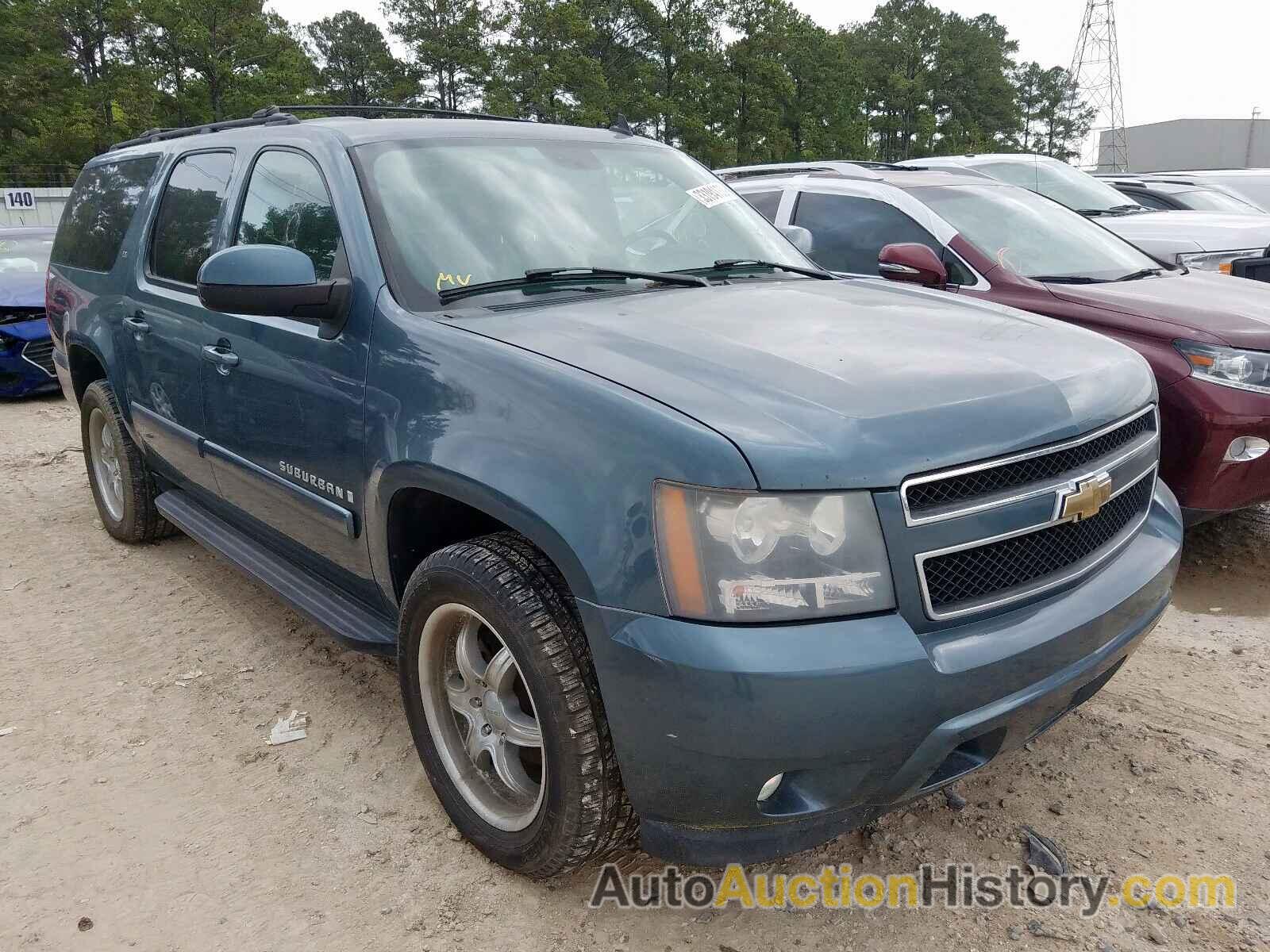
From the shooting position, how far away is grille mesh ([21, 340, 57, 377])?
873 centimetres

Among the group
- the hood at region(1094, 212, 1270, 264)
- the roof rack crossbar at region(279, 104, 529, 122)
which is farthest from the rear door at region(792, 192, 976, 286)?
the hood at region(1094, 212, 1270, 264)

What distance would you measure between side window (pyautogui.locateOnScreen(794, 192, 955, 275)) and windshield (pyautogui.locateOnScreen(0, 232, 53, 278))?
7432 mm

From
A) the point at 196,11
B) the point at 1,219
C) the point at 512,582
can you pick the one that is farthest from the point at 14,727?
the point at 196,11

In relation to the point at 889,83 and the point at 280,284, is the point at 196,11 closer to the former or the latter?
the point at 889,83

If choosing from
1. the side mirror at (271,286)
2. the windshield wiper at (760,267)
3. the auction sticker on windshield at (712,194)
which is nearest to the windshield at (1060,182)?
the auction sticker on windshield at (712,194)

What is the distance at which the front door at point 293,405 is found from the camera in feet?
8.95

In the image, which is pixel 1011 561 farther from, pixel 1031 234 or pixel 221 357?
pixel 1031 234

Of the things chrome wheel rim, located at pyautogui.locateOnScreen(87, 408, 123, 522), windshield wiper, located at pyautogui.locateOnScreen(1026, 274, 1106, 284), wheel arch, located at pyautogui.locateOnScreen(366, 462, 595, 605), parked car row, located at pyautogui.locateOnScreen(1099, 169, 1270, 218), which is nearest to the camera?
wheel arch, located at pyautogui.locateOnScreen(366, 462, 595, 605)

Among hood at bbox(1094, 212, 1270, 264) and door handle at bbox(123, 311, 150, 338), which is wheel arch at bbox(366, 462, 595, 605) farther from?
hood at bbox(1094, 212, 1270, 264)

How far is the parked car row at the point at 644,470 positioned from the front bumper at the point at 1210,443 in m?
0.01

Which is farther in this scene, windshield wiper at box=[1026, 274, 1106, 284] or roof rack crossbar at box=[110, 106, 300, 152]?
windshield wiper at box=[1026, 274, 1106, 284]

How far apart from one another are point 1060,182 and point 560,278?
7.47 meters

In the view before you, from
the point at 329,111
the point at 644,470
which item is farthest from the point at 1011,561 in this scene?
the point at 329,111

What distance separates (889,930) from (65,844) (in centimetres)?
217
